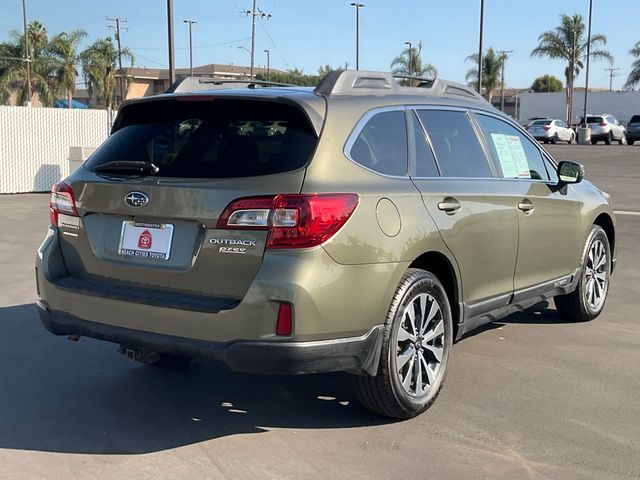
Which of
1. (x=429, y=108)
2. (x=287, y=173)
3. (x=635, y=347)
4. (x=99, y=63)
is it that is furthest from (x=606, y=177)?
(x=99, y=63)

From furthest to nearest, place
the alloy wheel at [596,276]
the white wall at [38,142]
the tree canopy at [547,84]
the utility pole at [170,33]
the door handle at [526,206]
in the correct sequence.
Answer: the tree canopy at [547,84] < the utility pole at [170,33] < the white wall at [38,142] < the alloy wheel at [596,276] < the door handle at [526,206]

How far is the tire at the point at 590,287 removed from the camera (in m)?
6.15

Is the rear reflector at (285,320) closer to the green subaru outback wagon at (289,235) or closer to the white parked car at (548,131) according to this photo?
the green subaru outback wagon at (289,235)

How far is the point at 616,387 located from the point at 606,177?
18.2 meters

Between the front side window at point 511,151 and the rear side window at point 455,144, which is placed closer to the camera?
the rear side window at point 455,144

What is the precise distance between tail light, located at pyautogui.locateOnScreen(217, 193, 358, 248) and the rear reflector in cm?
29

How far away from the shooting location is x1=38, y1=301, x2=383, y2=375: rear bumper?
11.4 ft

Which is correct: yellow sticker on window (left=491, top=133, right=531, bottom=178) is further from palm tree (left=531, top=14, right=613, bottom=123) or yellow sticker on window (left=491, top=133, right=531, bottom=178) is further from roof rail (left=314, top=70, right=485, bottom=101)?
palm tree (left=531, top=14, right=613, bottom=123)

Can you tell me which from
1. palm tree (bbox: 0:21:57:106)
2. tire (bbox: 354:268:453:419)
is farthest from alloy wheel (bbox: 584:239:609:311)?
palm tree (bbox: 0:21:57:106)

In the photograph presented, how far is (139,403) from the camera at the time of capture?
442 cm

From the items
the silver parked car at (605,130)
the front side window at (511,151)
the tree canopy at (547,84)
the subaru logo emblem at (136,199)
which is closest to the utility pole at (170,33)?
the front side window at (511,151)

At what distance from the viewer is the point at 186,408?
433cm

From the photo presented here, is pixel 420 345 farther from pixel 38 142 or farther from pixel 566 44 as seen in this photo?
pixel 566 44

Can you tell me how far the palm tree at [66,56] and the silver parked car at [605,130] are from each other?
33.8 meters
